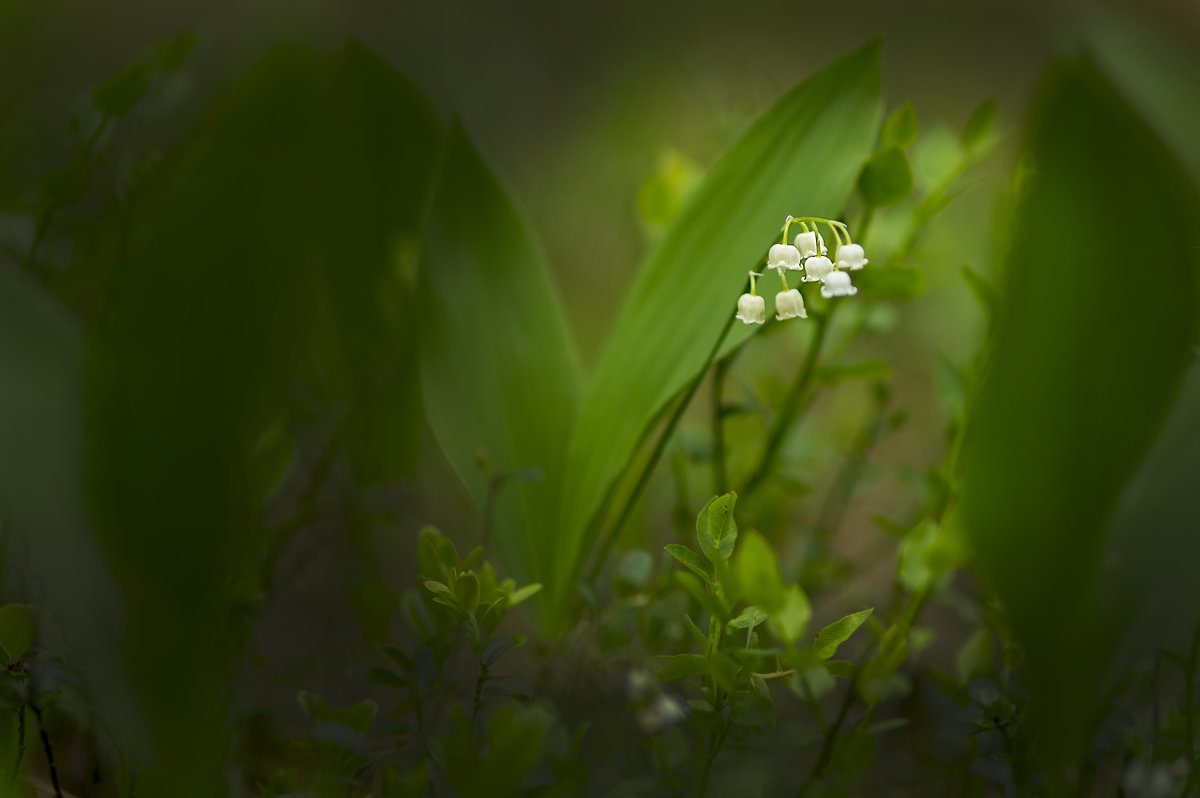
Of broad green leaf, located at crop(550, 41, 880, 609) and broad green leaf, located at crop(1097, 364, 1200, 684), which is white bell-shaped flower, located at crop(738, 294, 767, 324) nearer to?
broad green leaf, located at crop(550, 41, 880, 609)

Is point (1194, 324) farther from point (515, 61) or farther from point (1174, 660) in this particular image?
point (515, 61)

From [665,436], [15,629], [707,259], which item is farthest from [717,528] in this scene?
[15,629]

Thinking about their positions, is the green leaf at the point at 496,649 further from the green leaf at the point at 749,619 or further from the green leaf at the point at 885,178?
the green leaf at the point at 885,178

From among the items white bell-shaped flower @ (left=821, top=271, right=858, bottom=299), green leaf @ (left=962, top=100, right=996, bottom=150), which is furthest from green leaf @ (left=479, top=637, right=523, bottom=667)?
green leaf @ (left=962, top=100, right=996, bottom=150)

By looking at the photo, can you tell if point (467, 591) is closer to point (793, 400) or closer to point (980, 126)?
point (793, 400)

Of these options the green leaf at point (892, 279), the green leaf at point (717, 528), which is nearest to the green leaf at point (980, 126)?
the green leaf at point (892, 279)

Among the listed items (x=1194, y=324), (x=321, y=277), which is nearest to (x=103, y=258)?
(x=321, y=277)
